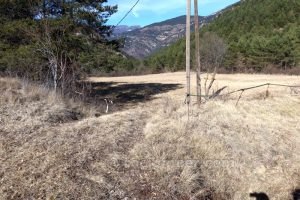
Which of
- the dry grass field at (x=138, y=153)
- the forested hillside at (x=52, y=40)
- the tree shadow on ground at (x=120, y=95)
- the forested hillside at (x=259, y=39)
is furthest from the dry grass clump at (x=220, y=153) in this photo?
Answer: the forested hillside at (x=259, y=39)

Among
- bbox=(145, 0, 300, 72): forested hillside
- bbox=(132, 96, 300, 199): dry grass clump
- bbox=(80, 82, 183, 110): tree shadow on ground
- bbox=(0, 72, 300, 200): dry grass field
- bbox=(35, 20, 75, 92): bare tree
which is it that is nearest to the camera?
bbox=(0, 72, 300, 200): dry grass field

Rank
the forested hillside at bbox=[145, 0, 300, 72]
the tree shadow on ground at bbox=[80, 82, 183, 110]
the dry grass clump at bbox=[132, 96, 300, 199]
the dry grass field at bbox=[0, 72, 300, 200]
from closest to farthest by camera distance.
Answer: the dry grass field at bbox=[0, 72, 300, 200], the dry grass clump at bbox=[132, 96, 300, 199], the tree shadow on ground at bbox=[80, 82, 183, 110], the forested hillside at bbox=[145, 0, 300, 72]

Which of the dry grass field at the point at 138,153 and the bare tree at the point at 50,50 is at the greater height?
the bare tree at the point at 50,50

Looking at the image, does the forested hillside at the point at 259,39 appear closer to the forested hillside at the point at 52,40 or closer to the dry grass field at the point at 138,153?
the forested hillside at the point at 52,40

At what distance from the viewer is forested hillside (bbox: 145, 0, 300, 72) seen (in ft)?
171

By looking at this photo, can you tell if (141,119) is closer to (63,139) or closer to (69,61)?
(63,139)

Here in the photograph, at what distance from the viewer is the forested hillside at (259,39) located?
2048 inches

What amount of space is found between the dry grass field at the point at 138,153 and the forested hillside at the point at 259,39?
36103 millimetres

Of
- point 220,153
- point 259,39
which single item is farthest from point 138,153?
point 259,39

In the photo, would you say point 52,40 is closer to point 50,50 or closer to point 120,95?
point 50,50

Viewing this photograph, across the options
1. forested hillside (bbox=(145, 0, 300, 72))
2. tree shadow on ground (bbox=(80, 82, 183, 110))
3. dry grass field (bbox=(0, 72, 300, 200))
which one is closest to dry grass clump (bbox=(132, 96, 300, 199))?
dry grass field (bbox=(0, 72, 300, 200))

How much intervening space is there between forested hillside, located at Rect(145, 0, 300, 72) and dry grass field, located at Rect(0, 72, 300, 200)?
36.1m

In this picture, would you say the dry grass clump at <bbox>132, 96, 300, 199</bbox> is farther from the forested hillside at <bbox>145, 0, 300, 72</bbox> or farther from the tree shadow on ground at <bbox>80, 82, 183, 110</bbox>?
the forested hillside at <bbox>145, 0, 300, 72</bbox>

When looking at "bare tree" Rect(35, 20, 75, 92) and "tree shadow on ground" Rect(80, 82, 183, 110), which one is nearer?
"bare tree" Rect(35, 20, 75, 92)
